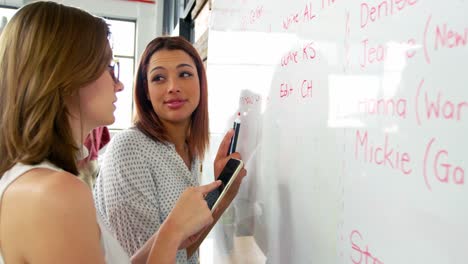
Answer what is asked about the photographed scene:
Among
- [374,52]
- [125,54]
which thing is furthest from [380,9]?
[125,54]

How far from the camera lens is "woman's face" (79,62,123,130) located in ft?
1.61

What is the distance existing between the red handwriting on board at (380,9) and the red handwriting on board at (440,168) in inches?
5.4

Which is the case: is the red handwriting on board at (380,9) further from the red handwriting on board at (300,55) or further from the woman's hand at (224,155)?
the woman's hand at (224,155)

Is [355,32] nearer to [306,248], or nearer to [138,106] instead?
[306,248]

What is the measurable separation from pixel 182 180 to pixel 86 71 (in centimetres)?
44

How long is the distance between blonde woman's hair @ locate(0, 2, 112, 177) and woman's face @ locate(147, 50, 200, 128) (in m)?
0.44

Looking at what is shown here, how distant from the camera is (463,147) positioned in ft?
0.93

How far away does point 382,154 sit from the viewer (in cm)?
37

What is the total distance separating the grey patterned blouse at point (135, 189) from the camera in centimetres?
76

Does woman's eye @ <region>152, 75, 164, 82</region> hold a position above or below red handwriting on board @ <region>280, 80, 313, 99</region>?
above

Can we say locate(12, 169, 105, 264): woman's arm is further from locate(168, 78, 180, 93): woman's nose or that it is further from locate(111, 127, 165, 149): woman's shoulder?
locate(168, 78, 180, 93): woman's nose

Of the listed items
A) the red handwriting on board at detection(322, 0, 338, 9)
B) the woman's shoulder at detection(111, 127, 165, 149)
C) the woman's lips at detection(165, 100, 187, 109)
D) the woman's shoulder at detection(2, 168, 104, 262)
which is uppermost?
the red handwriting on board at detection(322, 0, 338, 9)

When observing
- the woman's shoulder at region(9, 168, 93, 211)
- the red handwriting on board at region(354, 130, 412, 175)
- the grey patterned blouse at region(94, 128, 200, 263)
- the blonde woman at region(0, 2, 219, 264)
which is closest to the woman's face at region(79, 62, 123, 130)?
the blonde woman at region(0, 2, 219, 264)

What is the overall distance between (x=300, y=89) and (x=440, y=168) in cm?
29
